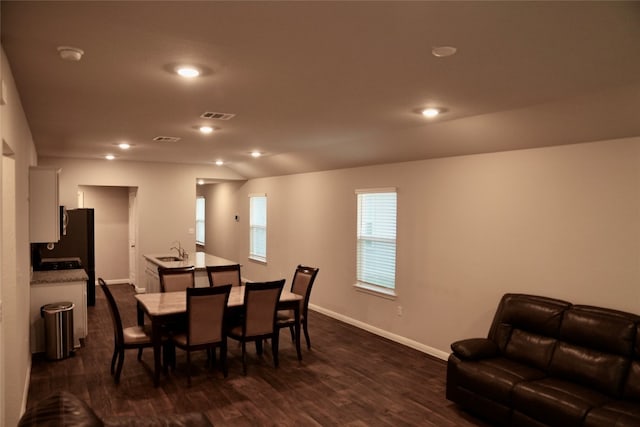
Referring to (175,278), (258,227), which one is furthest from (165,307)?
(258,227)

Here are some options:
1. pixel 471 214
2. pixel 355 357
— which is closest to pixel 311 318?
pixel 355 357

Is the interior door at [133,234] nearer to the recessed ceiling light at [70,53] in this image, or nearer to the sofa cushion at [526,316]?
the recessed ceiling light at [70,53]

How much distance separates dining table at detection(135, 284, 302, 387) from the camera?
4.29 meters

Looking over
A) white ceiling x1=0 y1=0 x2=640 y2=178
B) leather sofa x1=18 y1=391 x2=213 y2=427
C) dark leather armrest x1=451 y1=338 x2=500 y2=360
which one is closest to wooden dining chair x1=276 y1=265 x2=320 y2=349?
white ceiling x1=0 y1=0 x2=640 y2=178

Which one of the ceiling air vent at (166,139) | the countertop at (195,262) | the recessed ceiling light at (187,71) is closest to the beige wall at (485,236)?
the countertop at (195,262)

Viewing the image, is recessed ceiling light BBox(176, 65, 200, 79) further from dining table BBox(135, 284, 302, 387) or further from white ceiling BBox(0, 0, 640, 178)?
dining table BBox(135, 284, 302, 387)

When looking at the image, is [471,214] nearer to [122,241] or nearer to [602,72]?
[602,72]

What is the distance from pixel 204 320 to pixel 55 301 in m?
2.24

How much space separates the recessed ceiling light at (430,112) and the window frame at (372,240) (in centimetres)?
192

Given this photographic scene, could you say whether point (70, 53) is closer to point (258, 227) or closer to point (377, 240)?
point (377, 240)

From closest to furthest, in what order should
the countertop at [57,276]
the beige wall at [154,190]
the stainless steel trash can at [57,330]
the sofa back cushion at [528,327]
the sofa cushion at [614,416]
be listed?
1. the sofa cushion at [614,416]
2. the sofa back cushion at [528,327]
3. the stainless steel trash can at [57,330]
4. the countertop at [57,276]
5. the beige wall at [154,190]

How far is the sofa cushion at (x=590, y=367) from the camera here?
3.31 meters

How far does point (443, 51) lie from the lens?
2.36 metres

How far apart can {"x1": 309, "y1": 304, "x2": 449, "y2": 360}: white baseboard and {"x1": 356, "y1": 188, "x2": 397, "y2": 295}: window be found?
1.81ft
